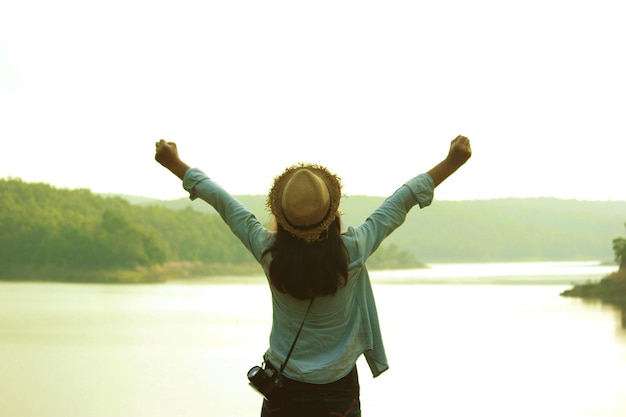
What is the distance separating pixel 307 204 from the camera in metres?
1.20

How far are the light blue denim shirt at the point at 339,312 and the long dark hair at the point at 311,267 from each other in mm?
17

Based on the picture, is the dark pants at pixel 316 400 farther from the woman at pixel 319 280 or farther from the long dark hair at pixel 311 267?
the long dark hair at pixel 311 267

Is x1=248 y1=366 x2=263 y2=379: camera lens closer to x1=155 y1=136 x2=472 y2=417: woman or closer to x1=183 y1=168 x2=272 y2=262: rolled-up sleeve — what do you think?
x1=155 y1=136 x2=472 y2=417: woman

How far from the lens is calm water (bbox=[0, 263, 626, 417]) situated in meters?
12.2

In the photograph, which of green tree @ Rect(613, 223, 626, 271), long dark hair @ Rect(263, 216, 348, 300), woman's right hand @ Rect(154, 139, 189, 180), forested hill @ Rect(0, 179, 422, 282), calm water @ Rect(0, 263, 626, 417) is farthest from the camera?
forested hill @ Rect(0, 179, 422, 282)

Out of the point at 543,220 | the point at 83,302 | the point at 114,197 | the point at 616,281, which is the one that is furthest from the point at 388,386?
the point at 114,197

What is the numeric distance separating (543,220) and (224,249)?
Answer: 18753mm

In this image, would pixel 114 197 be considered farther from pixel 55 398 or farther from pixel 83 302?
pixel 55 398

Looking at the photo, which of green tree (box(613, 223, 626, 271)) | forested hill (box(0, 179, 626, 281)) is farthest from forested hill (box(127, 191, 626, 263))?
green tree (box(613, 223, 626, 271))

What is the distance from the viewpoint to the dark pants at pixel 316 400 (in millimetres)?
1221

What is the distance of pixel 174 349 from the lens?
20469mm

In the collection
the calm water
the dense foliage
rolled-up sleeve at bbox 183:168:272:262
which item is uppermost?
rolled-up sleeve at bbox 183:168:272:262

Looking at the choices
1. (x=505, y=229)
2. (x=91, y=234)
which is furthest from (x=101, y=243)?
(x=505, y=229)

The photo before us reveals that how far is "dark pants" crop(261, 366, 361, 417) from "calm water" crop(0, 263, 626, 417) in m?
9.34
